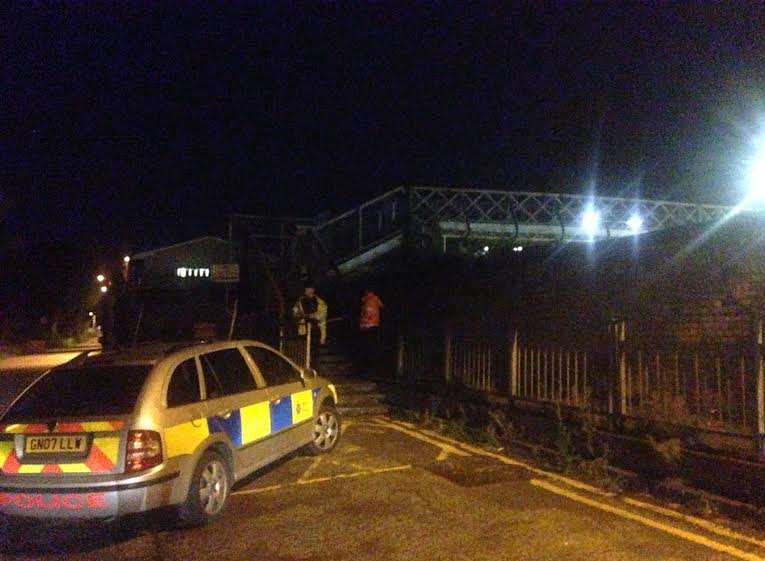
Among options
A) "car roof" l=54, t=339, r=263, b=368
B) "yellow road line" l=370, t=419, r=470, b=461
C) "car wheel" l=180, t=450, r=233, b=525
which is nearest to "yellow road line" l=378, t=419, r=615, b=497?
"yellow road line" l=370, t=419, r=470, b=461

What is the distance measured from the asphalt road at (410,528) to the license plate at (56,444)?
76cm

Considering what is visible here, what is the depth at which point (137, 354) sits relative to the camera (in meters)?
6.11

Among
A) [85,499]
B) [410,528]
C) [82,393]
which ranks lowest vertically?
[410,528]

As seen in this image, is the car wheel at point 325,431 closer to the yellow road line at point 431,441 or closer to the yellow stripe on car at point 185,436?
the yellow road line at point 431,441

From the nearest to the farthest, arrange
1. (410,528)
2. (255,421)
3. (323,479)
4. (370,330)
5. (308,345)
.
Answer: (410,528), (255,421), (323,479), (308,345), (370,330)

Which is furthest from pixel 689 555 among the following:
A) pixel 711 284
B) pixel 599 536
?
pixel 711 284

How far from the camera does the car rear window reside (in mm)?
5406

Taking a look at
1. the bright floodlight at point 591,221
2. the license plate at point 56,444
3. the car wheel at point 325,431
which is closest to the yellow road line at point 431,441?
the car wheel at point 325,431

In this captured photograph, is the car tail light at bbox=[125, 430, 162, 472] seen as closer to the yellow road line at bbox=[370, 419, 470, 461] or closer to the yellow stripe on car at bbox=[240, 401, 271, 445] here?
the yellow stripe on car at bbox=[240, 401, 271, 445]

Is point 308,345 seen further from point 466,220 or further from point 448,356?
point 466,220

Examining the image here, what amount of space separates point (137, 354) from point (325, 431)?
291 cm

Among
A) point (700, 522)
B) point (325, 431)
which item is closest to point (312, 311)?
point (325, 431)

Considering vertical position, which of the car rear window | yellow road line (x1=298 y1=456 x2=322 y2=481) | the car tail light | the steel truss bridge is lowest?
yellow road line (x1=298 y1=456 x2=322 y2=481)

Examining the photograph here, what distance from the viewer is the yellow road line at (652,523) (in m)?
5.02
